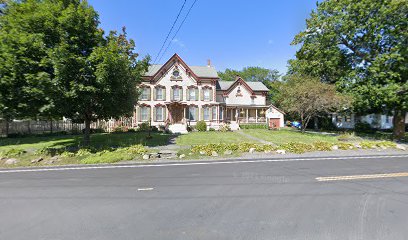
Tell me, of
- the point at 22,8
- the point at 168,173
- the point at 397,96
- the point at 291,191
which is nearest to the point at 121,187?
the point at 168,173

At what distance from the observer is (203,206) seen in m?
4.80

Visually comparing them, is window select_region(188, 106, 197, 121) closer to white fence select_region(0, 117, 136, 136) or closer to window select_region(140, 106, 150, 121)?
window select_region(140, 106, 150, 121)

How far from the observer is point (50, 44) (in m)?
11.3

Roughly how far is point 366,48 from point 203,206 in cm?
2350

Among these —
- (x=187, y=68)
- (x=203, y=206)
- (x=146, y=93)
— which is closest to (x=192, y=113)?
(x=187, y=68)

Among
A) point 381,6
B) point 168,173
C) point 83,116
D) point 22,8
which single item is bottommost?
point 168,173

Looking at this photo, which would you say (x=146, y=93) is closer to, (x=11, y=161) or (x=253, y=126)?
(x=253, y=126)

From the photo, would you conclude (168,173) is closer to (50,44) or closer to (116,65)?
(116,65)

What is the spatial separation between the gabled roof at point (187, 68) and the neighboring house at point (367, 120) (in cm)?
2112

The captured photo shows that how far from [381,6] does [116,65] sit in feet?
69.9

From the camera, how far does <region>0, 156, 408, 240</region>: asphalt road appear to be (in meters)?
3.72

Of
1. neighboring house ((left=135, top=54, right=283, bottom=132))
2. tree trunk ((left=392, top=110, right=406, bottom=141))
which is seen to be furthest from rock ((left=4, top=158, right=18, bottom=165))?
tree trunk ((left=392, top=110, right=406, bottom=141))

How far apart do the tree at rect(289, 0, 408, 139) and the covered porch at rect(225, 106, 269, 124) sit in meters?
12.5

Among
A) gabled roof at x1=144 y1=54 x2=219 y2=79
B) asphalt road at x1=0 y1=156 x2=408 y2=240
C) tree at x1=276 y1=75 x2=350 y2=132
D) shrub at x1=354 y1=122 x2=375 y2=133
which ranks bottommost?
asphalt road at x1=0 y1=156 x2=408 y2=240
